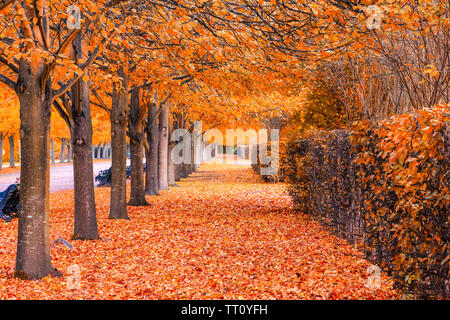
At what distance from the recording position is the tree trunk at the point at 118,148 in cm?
1180

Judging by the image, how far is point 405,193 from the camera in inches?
175

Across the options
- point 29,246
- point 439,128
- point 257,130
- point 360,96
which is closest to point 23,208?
point 29,246

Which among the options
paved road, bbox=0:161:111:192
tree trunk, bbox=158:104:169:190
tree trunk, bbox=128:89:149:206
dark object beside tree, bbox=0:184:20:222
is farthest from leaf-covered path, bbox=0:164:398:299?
paved road, bbox=0:161:111:192

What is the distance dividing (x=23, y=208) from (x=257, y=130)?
92.9 feet

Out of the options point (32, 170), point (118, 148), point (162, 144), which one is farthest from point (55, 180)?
point (32, 170)

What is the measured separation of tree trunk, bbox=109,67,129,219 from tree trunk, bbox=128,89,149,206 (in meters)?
2.19

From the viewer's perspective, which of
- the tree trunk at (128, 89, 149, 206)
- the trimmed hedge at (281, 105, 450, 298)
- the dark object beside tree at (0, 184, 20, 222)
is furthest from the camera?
the tree trunk at (128, 89, 149, 206)

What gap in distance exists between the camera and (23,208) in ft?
20.0

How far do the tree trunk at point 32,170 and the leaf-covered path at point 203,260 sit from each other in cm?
34

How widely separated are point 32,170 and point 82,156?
293 cm

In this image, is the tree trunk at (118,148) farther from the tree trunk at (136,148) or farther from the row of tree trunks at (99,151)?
the row of tree trunks at (99,151)

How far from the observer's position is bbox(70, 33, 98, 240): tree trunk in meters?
8.80

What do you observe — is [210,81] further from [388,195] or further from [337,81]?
[388,195]

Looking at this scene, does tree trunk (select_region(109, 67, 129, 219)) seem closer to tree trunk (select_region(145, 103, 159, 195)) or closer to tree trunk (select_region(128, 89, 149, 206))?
tree trunk (select_region(128, 89, 149, 206))
